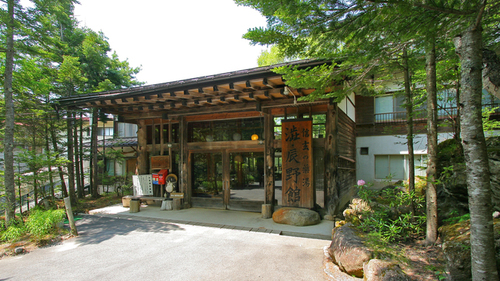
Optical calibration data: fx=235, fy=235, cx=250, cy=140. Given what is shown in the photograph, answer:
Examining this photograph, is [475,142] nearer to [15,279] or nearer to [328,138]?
[328,138]

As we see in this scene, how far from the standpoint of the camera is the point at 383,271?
101 inches

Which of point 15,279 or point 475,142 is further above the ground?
point 475,142

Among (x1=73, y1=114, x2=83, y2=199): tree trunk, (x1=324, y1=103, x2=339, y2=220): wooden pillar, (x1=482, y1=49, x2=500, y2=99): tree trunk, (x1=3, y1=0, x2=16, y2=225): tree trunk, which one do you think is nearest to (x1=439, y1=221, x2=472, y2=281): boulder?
(x1=482, y1=49, x2=500, y2=99): tree trunk

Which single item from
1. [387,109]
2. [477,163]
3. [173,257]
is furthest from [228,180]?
[387,109]

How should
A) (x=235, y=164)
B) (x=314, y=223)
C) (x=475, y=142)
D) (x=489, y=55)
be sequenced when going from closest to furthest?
(x=475, y=142) → (x=489, y=55) → (x=314, y=223) → (x=235, y=164)

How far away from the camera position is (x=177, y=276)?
3492mm

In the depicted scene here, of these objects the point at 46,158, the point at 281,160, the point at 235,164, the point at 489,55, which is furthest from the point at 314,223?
the point at 46,158

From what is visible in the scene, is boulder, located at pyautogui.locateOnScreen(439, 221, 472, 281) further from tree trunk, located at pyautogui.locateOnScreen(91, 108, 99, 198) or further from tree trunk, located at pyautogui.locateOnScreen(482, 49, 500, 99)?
tree trunk, located at pyautogui.locateOnScreen(91, 108, 99, 198)

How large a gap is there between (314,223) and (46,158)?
25.0 feet

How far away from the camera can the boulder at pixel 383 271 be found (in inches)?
95.3

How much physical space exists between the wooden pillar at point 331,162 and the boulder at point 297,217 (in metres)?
0.55

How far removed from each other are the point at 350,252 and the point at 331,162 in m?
3.26

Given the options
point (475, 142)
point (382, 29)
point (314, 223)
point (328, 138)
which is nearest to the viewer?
point (475, 142)

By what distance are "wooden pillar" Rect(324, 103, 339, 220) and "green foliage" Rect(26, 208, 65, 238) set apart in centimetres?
656
